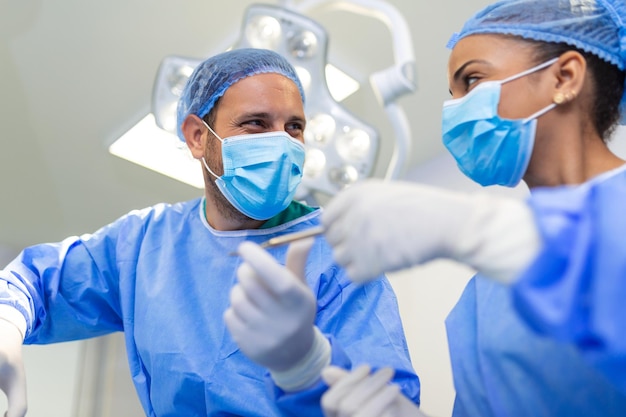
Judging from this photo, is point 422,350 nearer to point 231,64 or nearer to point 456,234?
point 231,64

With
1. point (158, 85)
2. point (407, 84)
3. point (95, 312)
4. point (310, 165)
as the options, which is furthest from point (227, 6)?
point (95, 312)

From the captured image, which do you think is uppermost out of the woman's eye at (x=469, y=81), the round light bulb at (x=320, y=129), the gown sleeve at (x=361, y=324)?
the woman's eye at (x=469, y=81)

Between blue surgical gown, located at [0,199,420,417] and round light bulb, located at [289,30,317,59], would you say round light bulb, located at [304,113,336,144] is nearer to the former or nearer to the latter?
round light bulb, located at [289,30,317,59]

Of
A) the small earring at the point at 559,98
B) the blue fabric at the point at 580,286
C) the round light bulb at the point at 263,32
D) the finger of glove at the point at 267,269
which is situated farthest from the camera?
the round light bulb at the point at 263,32

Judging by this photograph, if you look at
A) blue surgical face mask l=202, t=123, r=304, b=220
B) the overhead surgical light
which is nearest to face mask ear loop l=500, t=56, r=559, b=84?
the overhead surgical light

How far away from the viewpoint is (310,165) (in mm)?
2219

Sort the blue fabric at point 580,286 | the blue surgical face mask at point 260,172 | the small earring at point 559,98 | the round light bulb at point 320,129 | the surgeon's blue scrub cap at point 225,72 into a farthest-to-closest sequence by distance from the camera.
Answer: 1. the round light bulb at point 320,129
2. the surgeon's blue scrub cap at point 225,72
3. the blue surgical face mask at point 260,172
4. the small earring at point 559,98
5. the blue fabric at point 580,286

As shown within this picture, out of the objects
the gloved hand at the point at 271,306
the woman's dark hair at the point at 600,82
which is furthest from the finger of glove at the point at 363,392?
the woman's dark hair at the point at 600,82

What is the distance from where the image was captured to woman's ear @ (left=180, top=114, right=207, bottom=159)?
1.86 metres

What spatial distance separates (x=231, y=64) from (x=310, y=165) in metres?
0.53

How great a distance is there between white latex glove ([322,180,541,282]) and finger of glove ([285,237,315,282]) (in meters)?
0.16

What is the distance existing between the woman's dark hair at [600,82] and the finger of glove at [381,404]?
26.7 inches

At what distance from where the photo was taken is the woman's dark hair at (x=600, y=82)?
133 cm

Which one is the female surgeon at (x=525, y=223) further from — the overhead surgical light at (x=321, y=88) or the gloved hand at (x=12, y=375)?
the gloved hand at (x=12, y=375)
